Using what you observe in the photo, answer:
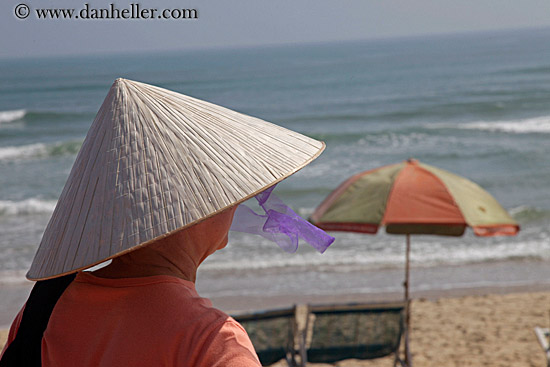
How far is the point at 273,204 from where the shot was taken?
48.1 inches

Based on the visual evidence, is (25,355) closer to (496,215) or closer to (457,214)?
(457,214)

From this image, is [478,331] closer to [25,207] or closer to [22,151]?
[25,207]

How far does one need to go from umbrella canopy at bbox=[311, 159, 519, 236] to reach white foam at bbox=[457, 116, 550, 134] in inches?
652

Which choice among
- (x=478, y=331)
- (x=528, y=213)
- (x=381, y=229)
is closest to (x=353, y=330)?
(x=478, y=331)

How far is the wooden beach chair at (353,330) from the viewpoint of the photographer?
14.3ft

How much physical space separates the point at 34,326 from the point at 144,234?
27 cm

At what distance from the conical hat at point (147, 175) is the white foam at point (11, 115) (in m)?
27.9

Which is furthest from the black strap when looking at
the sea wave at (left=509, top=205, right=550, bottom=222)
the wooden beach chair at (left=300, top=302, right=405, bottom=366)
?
the sea wave at (left=509, top=205, right=550, bottom=222)

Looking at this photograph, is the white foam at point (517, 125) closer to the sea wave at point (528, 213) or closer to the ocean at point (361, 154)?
the ocean at point (361, 154)

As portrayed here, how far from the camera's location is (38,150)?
62.3 feet

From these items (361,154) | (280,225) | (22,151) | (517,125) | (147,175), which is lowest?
(361,154)

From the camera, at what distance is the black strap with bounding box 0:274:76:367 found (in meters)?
0.97

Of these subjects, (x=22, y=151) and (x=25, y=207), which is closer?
(x=25, y=207)

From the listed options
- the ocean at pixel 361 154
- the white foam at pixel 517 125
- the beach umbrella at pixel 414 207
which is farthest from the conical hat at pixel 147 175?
the white foam at pixel 517 125
